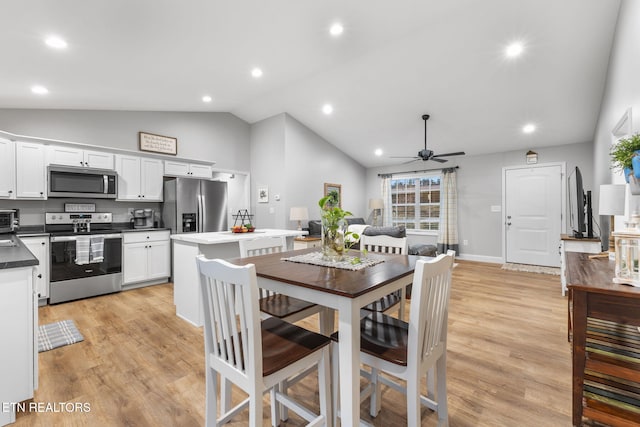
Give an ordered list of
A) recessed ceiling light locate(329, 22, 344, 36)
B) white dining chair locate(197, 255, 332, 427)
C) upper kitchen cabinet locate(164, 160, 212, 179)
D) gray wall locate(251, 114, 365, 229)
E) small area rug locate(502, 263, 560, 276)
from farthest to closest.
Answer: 1. gray wall locate(251, 114, 365, 229)
2. small area rug locate(502, 263, 560, 276)
3. upper kitchen cabinet locate(164, 160, 212, 179)
4. recessed ceiling light locate(329, 22, 344, 36)
5. white dining chair locate(197, 255, 332, 427)

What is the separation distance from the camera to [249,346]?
3.48 feet

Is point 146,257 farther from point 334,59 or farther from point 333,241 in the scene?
point 334,59

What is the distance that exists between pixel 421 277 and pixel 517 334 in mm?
2242

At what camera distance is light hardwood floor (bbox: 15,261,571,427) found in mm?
1617

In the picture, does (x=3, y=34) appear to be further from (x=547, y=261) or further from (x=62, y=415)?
(x=547, y=261)

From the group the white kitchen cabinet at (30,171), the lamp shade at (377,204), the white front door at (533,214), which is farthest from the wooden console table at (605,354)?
the lamp shade at (377,204)

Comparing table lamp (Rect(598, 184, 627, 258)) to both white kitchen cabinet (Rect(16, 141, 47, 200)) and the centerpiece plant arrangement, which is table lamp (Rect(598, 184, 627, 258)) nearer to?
the centerpiece plant arrangement

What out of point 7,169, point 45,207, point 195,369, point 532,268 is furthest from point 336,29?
point 532,268

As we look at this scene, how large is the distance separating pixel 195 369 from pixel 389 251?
1.75 meters

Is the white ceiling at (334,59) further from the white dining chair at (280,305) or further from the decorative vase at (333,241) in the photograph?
the decorative vase at (333,241)

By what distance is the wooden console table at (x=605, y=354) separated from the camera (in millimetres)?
1280

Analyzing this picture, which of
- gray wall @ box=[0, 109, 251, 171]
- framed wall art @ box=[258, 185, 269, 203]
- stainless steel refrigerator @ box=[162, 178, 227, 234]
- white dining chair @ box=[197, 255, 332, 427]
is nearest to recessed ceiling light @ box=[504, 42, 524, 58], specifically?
white dining chair @ box=[197, 255, 332, 427]

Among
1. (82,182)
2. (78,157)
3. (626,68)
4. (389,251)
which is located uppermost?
(626,68)

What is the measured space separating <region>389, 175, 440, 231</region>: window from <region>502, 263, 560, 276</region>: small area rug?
5.81ft
